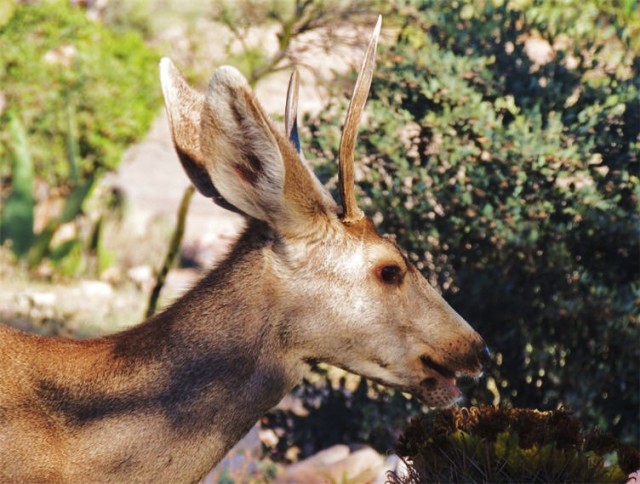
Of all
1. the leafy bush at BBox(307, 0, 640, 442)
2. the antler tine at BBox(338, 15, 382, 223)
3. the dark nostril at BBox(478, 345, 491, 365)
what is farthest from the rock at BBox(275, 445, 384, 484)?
the antler tine at BBox(338, 15, 382, 223)

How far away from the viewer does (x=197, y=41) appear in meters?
12.9

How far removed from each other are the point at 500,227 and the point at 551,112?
2.20ft

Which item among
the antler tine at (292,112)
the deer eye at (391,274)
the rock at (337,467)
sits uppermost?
the antler tine at (292,112)

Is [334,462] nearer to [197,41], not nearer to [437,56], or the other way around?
[437,56]

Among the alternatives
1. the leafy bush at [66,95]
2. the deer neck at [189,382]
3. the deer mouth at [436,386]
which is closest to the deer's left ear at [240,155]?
the deer neck at [189,382]

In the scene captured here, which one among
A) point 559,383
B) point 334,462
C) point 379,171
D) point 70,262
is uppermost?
point 379,171

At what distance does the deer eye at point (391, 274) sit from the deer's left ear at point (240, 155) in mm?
266

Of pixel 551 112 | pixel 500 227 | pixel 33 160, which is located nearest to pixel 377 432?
pixel 500 227

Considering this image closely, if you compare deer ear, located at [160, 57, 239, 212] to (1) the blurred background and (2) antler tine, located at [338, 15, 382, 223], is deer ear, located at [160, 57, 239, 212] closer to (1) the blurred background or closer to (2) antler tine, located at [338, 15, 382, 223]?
(2) antler tine, located at [338, 15, 382, 223]

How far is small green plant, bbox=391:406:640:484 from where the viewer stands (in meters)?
3.68

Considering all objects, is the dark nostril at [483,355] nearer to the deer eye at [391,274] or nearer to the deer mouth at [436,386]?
the deer mouth at [436,386]

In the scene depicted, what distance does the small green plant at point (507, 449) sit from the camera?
3680 mm

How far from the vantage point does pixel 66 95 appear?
1272cm

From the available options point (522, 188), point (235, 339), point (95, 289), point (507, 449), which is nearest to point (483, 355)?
point (507, 449)
